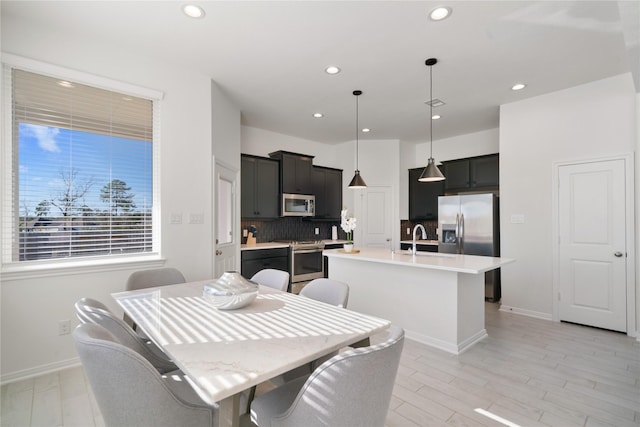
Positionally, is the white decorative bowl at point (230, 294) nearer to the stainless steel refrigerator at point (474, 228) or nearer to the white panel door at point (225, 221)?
the white panel door at point (225, 221)

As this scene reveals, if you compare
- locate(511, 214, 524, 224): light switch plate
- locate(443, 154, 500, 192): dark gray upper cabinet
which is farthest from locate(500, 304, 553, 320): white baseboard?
locate(443, 154, 500, 192): dark gray upper cabinet

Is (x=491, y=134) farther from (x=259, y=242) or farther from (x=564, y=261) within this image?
(x=259, y=242)

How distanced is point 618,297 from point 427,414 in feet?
9.76

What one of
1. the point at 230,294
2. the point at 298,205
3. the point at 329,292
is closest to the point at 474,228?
the point at 298,205

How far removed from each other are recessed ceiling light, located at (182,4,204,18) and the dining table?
6.97 feet

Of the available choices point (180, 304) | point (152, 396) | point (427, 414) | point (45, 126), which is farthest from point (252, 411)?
point (45, 126)

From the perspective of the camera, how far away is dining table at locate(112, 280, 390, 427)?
1036 mm

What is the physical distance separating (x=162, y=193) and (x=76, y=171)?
2.28 feet

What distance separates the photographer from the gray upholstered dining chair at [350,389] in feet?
3.30

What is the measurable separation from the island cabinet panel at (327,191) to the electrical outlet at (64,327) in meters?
4.06

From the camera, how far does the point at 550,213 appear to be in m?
3.80

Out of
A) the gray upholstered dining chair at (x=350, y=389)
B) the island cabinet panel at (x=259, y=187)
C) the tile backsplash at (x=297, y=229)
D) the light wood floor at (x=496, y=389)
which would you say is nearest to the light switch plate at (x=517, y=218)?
the light wood floor at (x=496, y=389)

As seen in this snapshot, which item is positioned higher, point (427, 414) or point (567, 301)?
point (567, 301)

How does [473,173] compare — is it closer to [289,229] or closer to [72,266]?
[289,229]
